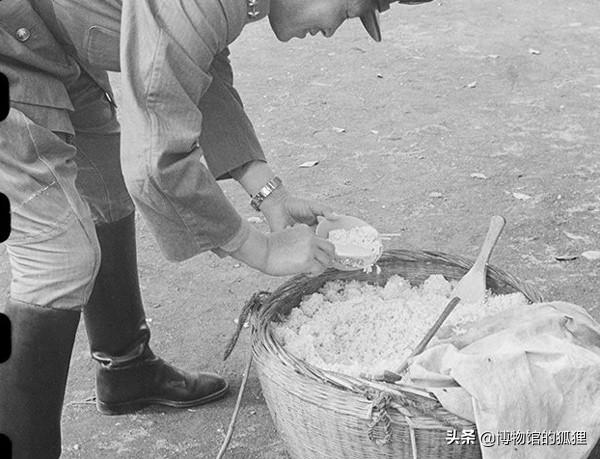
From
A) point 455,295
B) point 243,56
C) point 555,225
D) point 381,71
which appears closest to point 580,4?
point 381,71

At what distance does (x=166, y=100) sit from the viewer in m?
1.81

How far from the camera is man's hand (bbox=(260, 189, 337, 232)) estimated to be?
2.42 metres

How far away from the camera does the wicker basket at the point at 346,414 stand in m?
1.91

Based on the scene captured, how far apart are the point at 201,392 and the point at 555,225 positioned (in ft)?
5.50

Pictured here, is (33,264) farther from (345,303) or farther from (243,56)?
(243,56)

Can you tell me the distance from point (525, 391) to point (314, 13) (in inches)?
33.7

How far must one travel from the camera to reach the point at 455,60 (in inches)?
224

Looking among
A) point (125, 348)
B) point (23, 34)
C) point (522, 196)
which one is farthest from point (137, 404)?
point (522, 196)

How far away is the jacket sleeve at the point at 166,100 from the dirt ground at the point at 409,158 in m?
0.97

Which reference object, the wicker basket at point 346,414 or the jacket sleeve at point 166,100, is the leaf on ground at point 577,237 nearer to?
the wicker basket at point 346,414

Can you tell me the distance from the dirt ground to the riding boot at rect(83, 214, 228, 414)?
0.16 feet

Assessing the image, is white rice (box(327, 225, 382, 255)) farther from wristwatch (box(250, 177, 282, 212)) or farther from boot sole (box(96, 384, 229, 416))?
boot sole (box(96, 384, 229, 416))

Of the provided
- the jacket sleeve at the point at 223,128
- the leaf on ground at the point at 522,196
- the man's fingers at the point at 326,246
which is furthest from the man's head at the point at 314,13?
the leaf on ground at the point at 522,196

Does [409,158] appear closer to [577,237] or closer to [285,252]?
[577,237]
